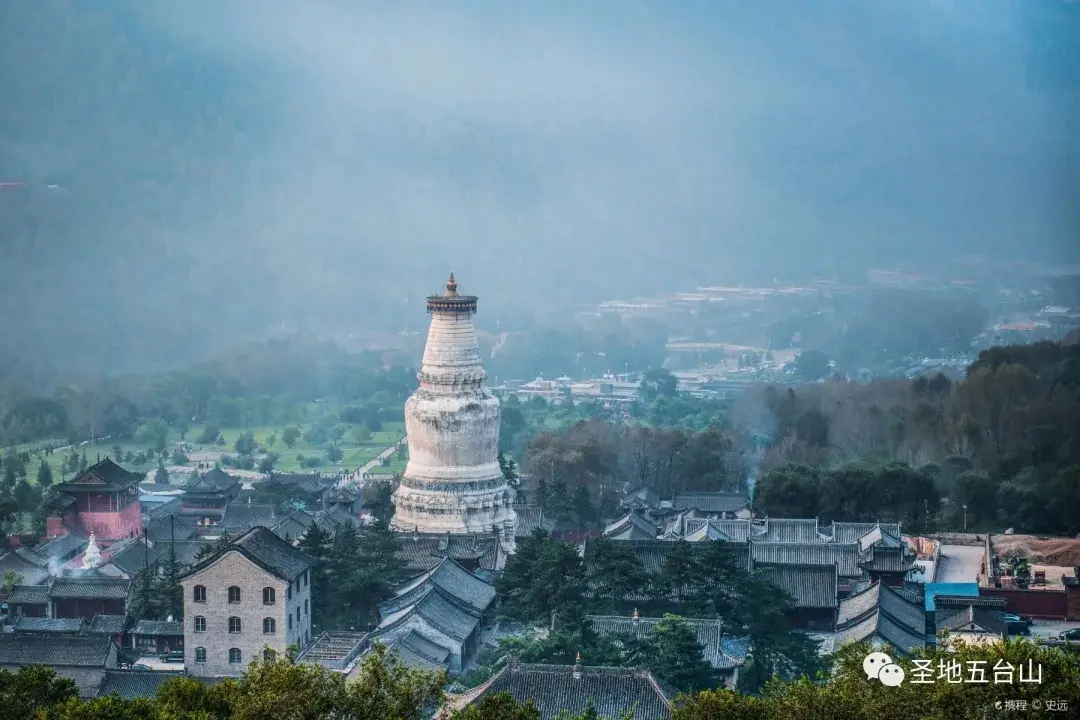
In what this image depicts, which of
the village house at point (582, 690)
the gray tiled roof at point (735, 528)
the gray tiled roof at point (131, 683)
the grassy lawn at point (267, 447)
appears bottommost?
the grassy lawn at point (267, 447)

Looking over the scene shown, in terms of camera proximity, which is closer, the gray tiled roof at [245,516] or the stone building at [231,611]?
the stone building at [231,611]

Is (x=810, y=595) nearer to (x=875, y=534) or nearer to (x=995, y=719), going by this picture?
(x=875, y=534)

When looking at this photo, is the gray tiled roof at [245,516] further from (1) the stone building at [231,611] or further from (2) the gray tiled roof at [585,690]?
(2) the gray tiled roof at [585,690]

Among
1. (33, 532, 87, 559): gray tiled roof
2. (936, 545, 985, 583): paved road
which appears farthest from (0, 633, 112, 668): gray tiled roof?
(936, 545, 985, 583): paved road

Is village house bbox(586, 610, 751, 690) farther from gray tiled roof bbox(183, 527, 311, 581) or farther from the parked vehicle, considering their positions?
the parked vehicle

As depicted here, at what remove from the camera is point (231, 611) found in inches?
947

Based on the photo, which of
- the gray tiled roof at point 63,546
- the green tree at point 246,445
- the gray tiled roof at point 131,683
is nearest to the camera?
the gray tiled roof at point 131,683

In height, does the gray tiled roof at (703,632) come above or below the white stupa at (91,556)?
above

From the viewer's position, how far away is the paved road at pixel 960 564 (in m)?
29.8

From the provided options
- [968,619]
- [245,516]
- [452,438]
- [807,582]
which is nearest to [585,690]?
[968,619]

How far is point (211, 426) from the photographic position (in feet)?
183

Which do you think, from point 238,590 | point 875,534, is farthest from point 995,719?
point 875,534

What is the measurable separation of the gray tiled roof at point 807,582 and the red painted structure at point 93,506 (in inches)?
497

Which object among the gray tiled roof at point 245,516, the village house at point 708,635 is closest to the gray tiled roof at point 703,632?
the village house at point 708,635
